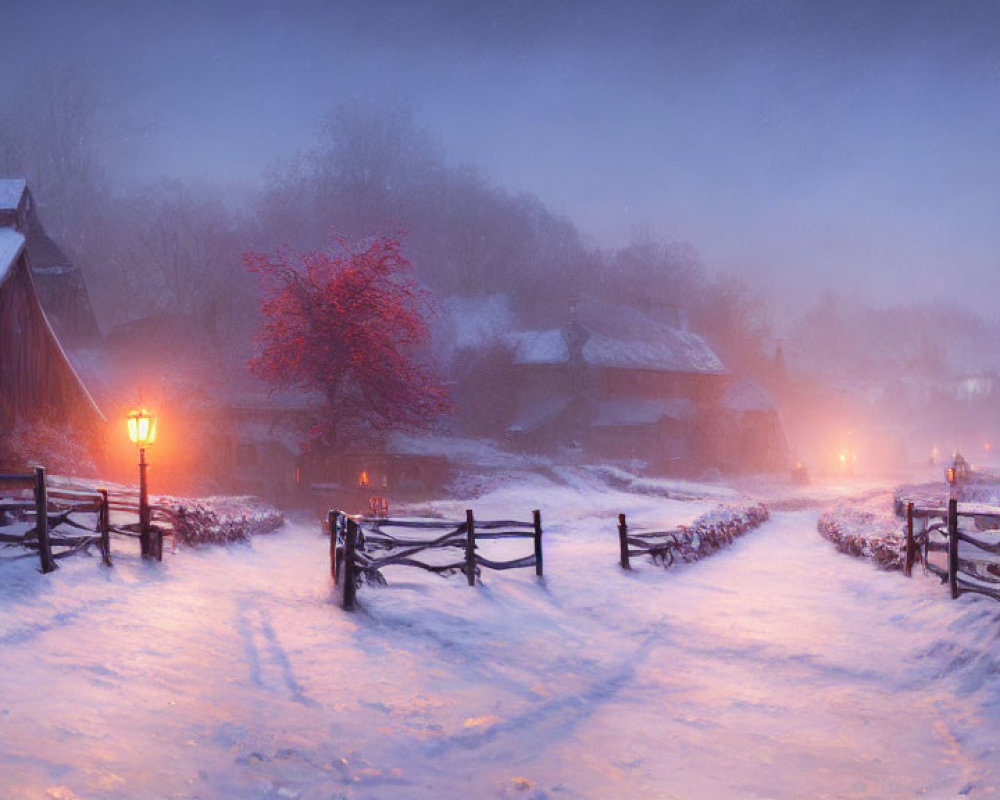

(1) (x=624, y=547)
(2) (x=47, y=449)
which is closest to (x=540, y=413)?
(1) (x=624, y=547)

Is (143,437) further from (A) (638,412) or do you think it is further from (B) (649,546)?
(A) (638,412)

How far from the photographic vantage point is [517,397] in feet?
165

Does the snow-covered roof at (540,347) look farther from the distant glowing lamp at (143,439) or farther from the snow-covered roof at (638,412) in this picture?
the distant glowing lamp at (143,439)

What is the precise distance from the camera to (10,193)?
104 ft

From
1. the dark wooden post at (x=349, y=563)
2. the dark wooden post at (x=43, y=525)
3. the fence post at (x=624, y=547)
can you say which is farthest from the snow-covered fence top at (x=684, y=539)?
the dark wooden post at (x=43, y=525)

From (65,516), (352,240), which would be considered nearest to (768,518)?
(65,516)

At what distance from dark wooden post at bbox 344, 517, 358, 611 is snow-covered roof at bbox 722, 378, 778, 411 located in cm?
4291

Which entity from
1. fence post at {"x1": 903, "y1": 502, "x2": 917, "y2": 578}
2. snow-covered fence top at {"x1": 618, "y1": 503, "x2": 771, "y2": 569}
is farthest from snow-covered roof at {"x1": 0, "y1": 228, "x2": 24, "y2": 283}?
fence post at {"x1": 903, "y1": 502, "x2": 917, "y2": 578}

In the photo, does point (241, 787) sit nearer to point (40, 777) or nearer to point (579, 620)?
point (40, 777)

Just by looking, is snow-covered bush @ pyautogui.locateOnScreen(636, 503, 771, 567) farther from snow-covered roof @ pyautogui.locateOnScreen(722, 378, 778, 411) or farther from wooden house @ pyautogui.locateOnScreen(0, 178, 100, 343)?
wooden house @ pyautogui.locateOnScreen(0, 178, 100, 343)

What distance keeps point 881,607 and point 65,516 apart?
45.4ft

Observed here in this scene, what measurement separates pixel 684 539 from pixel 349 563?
368 inches

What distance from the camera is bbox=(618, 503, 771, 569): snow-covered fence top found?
16.7 metres

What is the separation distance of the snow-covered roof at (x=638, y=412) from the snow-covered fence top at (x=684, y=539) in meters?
22.3
